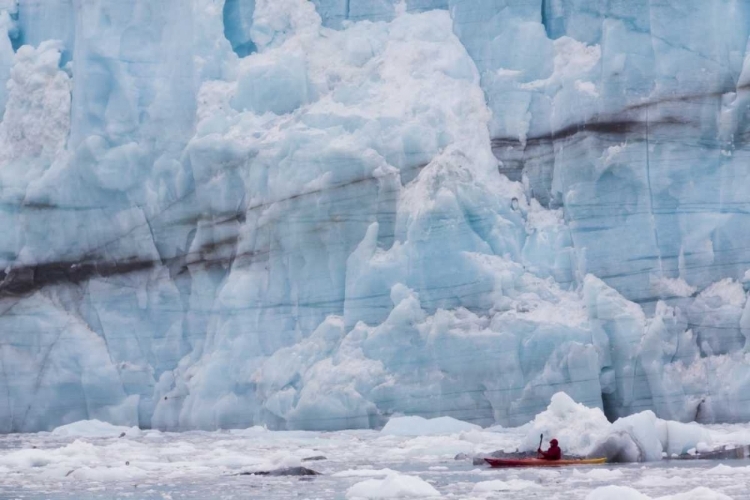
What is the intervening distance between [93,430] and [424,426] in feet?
15.7

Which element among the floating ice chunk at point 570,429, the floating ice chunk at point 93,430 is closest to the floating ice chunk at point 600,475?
the floating ice chunk at point 570,429

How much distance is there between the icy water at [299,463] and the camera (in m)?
13.7

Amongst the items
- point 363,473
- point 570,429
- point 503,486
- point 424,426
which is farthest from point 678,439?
point 424,426

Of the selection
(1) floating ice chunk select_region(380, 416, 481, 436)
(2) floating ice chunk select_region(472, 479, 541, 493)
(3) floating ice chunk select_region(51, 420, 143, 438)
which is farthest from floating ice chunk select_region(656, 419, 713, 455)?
(3) floating ice chunk select_region(51, 420, 143, 438)

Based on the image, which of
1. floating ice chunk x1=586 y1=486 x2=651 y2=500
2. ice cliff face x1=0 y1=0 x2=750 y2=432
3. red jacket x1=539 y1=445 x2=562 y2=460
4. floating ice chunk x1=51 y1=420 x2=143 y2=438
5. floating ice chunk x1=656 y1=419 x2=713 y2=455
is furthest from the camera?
floating ice chunk x1=51 y1=420 x2=143 y2=438

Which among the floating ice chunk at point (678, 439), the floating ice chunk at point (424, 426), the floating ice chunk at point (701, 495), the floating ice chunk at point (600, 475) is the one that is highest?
the floating ice chunk at point (424, 426)

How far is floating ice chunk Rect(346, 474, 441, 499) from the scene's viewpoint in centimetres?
1328

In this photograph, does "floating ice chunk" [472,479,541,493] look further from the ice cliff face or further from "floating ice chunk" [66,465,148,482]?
the ice cliff face

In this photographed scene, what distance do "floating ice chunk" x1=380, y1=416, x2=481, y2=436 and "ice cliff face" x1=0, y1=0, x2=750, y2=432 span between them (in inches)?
14.5

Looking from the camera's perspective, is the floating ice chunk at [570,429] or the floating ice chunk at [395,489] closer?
the floating ice chunk at [395,489]

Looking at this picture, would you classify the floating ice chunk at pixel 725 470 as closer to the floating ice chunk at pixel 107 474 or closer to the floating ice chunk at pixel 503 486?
the floating ice chunk at pixel 503 486

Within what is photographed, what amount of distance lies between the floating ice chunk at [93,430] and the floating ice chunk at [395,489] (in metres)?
7.89

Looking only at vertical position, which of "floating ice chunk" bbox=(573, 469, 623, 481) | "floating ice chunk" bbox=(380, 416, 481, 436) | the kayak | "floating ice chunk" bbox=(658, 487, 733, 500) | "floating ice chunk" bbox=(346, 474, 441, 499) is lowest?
"floating ice chunk" bbox=(658, 487, 733, 500)

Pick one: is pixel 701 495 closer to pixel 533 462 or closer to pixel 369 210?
pixel 533 462
